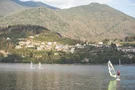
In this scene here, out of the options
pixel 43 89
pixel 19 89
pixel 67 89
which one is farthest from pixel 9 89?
pixel 67 89

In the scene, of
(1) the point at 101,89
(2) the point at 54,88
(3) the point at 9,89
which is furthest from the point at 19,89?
(1) the point at 101,89

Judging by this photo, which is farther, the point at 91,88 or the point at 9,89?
the point at 91,88

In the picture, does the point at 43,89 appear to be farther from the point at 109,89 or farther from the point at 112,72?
the point at 112,72

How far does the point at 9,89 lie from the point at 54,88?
13290 mm

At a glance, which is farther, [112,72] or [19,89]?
[112,72]

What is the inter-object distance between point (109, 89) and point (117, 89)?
2721 millimetres

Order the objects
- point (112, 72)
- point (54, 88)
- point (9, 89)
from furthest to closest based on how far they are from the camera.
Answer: point (112, 72)
point (54, 88)
point (9, 89)

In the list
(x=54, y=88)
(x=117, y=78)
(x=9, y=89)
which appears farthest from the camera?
(x=117, y=78)

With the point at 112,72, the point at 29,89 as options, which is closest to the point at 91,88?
the point at 29,89

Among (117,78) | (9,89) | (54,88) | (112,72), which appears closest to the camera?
(9,89)

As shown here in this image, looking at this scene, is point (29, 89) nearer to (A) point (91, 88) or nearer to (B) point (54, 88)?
(B) point (54, 88)

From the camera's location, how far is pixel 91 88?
295 ft

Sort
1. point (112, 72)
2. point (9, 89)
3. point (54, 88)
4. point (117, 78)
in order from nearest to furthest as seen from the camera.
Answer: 1. point (9, 89)
2. point (54, 88)
3. point (117, 78)
4. point (112, 72)

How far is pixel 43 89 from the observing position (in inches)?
3349
